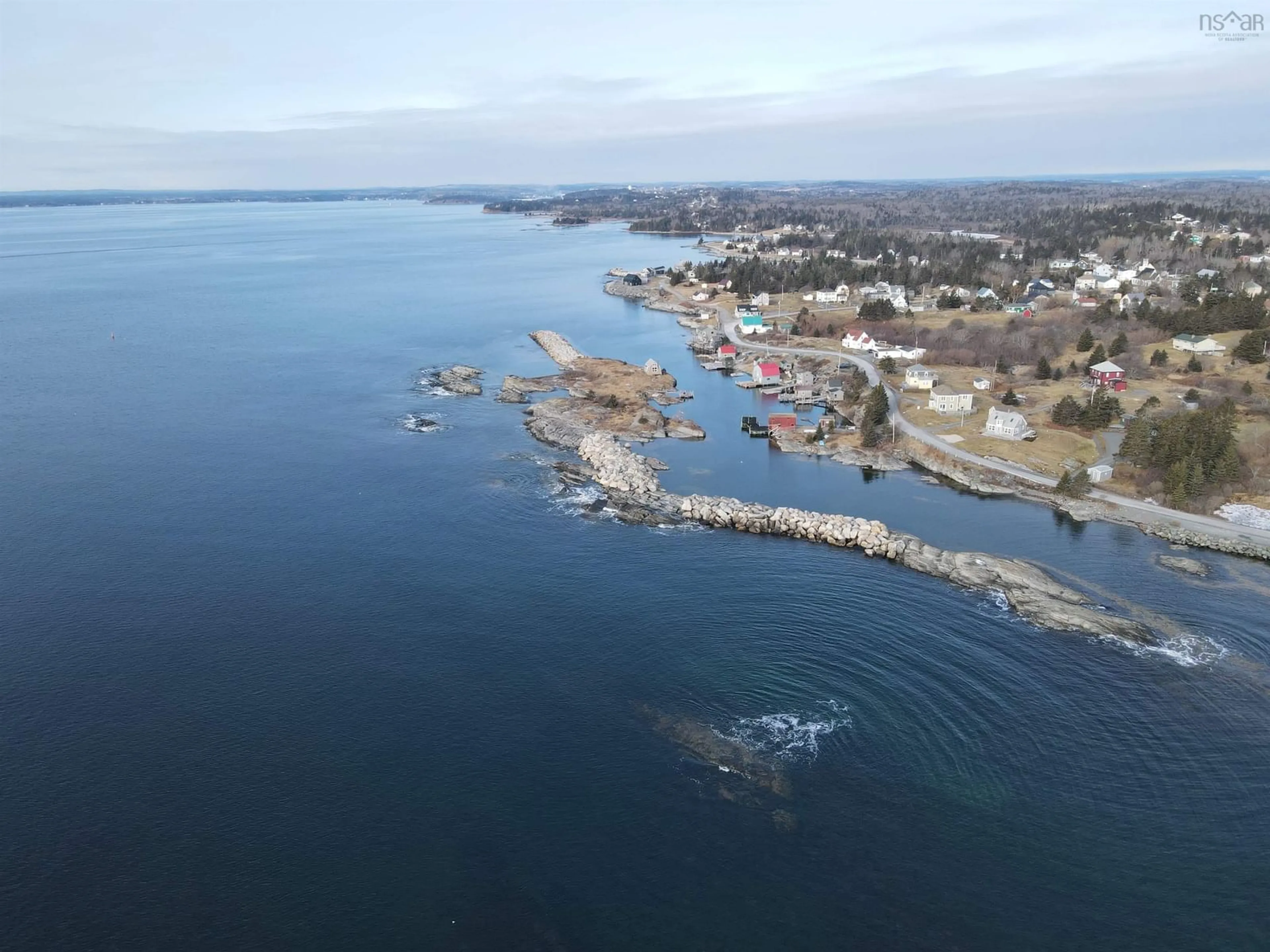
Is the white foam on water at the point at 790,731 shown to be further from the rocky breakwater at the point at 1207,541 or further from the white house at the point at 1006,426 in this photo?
the white house at the point at 1006,426

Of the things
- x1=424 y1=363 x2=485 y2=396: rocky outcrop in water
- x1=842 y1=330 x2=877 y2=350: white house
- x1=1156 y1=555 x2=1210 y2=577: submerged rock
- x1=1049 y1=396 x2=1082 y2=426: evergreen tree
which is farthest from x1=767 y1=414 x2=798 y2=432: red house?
x1=1156 y1=555 x2=1210 y2=577: submerged rock

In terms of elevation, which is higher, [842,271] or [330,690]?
[842,271]

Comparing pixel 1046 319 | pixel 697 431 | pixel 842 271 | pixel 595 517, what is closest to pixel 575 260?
pixel 842 271

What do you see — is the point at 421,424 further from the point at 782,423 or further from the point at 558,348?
the point at 558,348

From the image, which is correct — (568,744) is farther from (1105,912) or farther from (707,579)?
(1105,912)

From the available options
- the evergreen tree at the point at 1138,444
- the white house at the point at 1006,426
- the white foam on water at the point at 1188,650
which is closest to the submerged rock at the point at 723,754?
the white foam on water at the point at 1188,650

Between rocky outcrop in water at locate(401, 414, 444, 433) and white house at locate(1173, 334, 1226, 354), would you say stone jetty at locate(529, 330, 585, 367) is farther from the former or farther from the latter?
white house at locate(1173, 334, 1226, 354)
